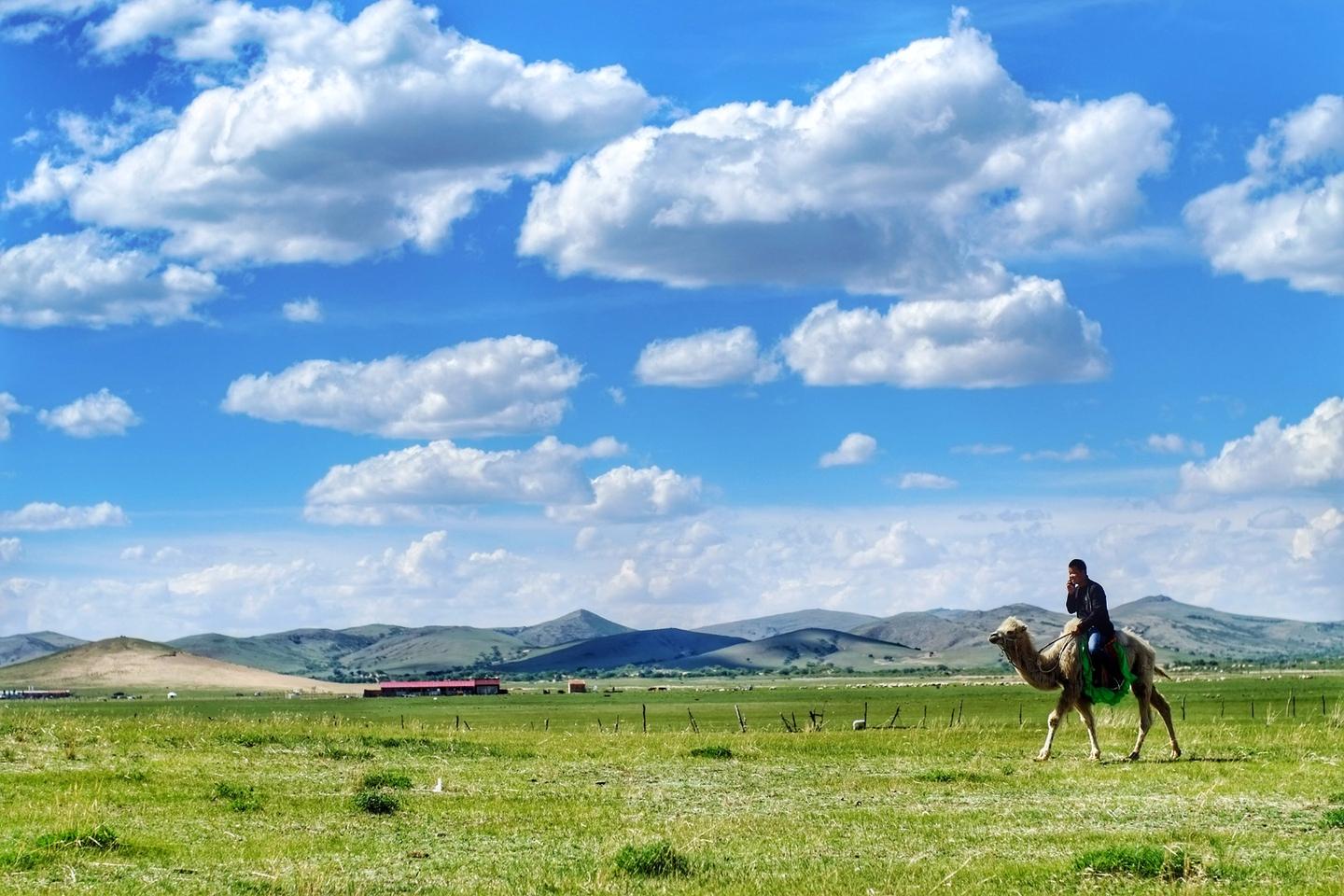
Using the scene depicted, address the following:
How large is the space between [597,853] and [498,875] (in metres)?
1.69

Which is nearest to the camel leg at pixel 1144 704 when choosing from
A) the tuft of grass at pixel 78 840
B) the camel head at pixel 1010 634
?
the camel head at pixel 1010 634

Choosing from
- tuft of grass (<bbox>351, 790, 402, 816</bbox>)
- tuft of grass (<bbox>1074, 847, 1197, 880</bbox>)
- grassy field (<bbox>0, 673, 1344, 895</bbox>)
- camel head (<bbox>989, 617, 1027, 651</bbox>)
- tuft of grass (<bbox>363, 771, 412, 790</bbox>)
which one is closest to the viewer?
tuft of grass (<bbox>1074, 847, 1197, 880</bbox>)

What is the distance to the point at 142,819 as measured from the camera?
2122 centimetres

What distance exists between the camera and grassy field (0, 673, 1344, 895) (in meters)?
15.5

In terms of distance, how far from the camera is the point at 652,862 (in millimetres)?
15945

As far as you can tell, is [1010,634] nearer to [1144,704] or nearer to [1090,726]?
[1090,726]

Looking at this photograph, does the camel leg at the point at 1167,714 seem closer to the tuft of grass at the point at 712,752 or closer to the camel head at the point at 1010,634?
the camel head at the point at 1010,634

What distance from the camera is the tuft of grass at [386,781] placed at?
2577 centimetres

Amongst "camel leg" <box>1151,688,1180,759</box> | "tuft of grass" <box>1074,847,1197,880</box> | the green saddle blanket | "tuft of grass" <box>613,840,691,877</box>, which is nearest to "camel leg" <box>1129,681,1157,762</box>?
"camel leg" <box>1151,688,1180,759</box>

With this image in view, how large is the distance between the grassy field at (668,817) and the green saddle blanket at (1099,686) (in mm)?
1343

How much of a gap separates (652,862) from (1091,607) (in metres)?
18.5

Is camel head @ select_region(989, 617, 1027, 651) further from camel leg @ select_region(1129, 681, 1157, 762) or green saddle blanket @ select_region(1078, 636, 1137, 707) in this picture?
camel leg @ select_region(1129, 681, 1157, 762)

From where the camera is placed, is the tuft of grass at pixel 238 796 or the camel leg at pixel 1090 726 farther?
the camel leg at pixel 1090 726

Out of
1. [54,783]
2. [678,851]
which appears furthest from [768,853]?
[54,783]
